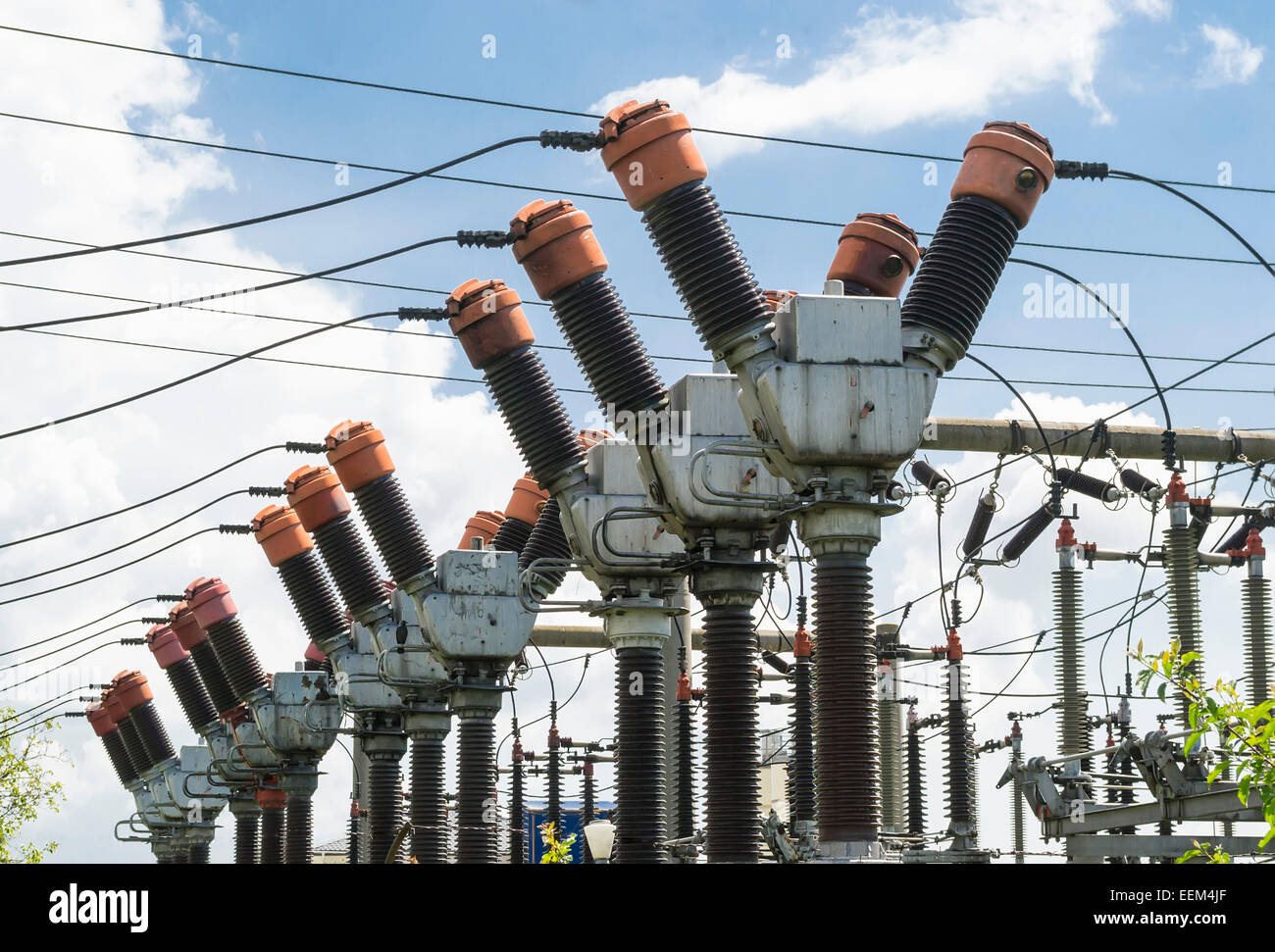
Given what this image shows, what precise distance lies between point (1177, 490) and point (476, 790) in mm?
9309

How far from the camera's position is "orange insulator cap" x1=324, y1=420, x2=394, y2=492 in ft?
70.8

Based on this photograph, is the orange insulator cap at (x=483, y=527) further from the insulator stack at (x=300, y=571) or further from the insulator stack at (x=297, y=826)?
the insulator stack at (x=297, y=826)

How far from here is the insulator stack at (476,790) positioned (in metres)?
20.3

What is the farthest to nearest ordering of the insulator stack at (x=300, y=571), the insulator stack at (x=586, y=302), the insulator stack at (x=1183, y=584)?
the insulator stack at (x=300, y=571) < the insulator stack at (x=1183, y=584) < the insulator stack at (x=586, y=302)

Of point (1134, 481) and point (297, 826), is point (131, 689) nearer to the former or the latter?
point (297, 826)

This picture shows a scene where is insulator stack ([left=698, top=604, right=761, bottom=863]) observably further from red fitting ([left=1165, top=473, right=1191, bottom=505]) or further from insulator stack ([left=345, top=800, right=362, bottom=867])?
insulator stack ([left=345, top=800, right=362, bottom=867])

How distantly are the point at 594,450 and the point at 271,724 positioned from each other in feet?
56.4

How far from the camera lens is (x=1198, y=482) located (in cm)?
2248

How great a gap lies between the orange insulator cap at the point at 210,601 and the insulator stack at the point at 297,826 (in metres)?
3.85

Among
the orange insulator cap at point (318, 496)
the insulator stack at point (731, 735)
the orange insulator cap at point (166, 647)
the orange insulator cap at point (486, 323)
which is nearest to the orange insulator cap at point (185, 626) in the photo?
the orange insulator cap at point (166, 647)

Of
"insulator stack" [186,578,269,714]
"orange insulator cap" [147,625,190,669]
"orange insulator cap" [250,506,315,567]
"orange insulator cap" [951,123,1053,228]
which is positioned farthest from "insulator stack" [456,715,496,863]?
"orange insulator cap" [147,625,190,669]
